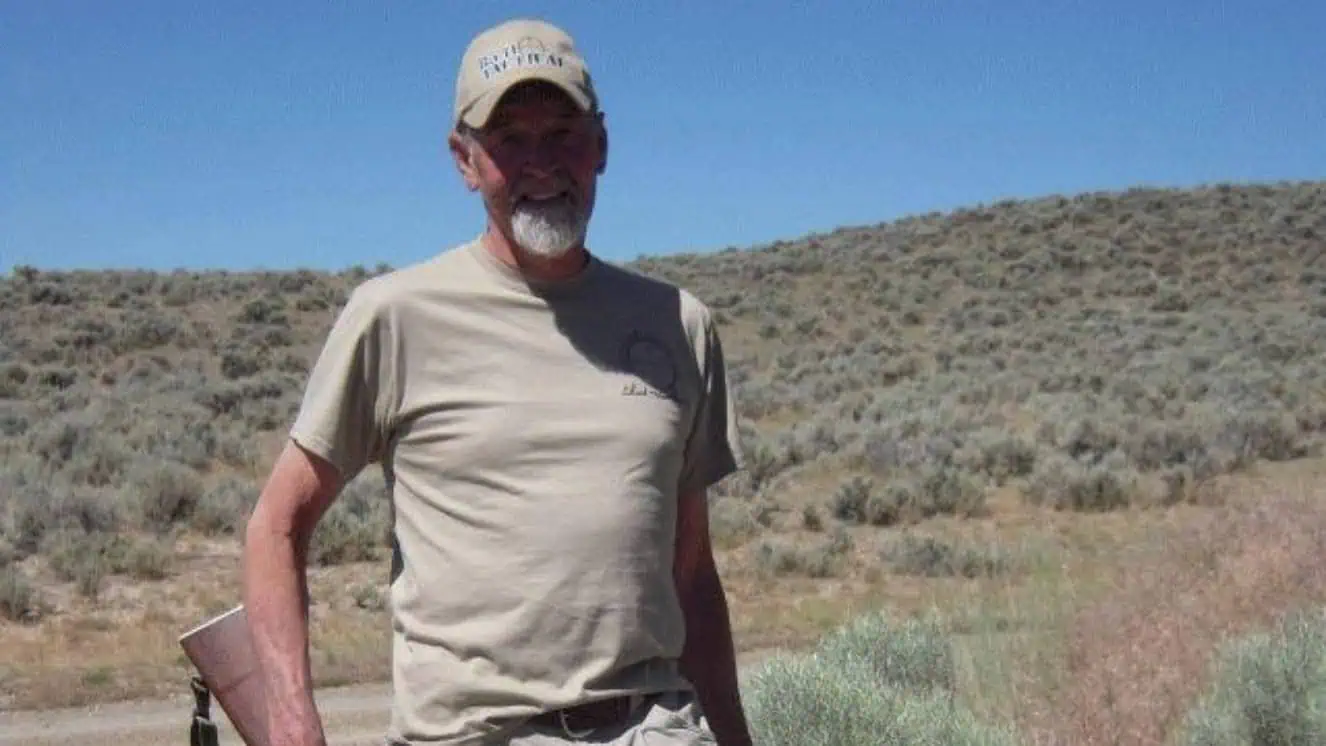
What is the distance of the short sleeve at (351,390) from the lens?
100 inches

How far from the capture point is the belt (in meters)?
2.50

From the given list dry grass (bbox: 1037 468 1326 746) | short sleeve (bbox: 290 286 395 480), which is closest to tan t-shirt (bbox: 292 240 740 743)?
short sleeve (bbox: 290 286 395 480)

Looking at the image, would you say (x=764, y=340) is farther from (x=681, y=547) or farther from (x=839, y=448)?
(x=681, y=547)

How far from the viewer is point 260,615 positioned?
2.52 metres

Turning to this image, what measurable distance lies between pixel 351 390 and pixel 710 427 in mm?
714

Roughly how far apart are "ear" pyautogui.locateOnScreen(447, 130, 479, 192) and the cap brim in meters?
0.07

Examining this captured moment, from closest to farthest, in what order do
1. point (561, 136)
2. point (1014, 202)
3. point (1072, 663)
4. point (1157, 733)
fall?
1. point (561, 136)
2. point (1157, 733)
3. point (1072, 663)
4. point (1014, 202)

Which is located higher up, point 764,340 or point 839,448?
point 764,340

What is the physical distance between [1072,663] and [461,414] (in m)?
5.76

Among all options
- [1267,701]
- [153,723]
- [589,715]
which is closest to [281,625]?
[589,715]

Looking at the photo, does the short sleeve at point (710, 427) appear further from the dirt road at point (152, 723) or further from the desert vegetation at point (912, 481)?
the dirt road at point (152, 723)

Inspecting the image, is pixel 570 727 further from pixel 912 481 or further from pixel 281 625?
pixel 912 481

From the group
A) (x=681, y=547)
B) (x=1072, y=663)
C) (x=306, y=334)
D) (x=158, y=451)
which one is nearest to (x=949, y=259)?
(x=306, y=334)

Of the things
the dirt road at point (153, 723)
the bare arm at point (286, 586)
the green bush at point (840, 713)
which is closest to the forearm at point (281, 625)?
the bare arm at point (286, 586)
